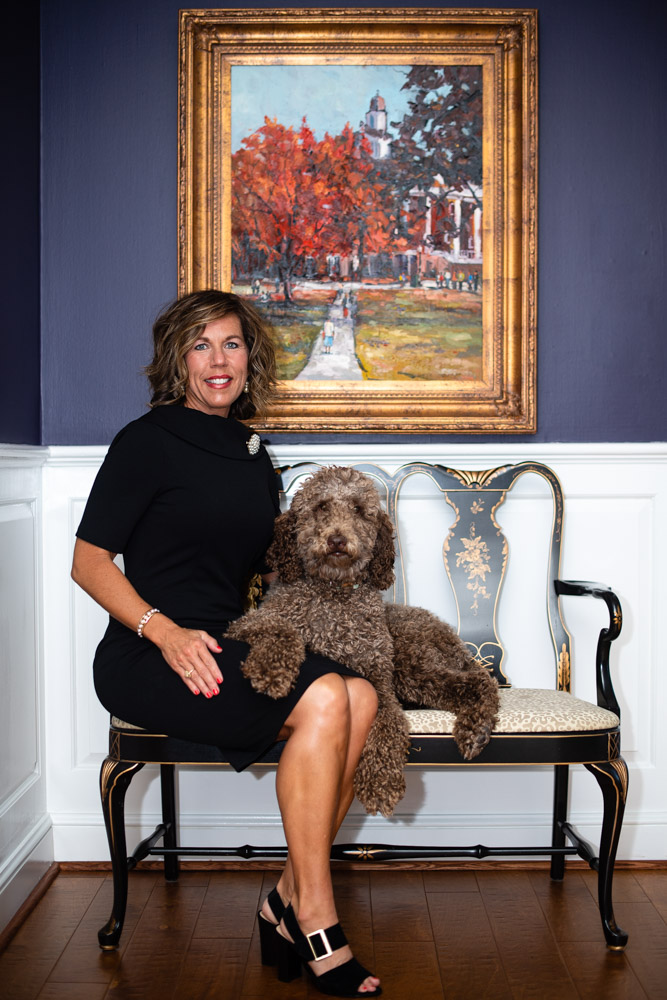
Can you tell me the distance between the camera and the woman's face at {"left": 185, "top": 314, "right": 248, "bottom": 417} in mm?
2148

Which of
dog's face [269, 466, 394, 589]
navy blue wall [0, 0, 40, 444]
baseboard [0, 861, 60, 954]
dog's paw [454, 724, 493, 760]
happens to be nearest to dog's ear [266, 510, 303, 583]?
dog's face [269, 466, 394, 589]

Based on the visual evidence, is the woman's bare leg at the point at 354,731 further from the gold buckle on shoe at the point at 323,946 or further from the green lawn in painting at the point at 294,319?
the green lawn in painting at the point at 294,319

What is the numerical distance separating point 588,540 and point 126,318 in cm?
161

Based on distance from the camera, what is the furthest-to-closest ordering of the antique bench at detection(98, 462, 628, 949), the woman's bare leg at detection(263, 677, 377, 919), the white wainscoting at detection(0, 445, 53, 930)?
the white wainscoting at detection(0, 445, 53, 930)
the antique bench at detection(98, 462, 628, 949)
the woman's bare leg at detection(263, 677, 377, 919)

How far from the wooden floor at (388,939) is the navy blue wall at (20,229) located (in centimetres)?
133

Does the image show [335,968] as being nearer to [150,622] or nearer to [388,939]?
[388,939]

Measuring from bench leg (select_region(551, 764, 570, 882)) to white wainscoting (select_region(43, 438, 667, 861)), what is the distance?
0.51 feet

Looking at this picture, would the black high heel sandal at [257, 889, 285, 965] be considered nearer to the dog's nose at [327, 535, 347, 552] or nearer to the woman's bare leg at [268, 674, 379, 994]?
the woman's bare leg at [268, 674, 379, 994]

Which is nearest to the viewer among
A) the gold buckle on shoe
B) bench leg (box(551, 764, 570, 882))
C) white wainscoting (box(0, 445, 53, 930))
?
the gold buckle on shoe

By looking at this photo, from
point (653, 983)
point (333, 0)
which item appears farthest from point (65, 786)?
point (333, 0)

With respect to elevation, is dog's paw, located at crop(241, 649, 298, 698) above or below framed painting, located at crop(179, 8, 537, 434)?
below

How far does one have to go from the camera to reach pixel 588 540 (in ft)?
8.68

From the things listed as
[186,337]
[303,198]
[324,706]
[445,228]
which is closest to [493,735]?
[324,706]

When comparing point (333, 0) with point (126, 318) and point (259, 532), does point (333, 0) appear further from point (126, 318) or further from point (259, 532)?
point (259, 532)
